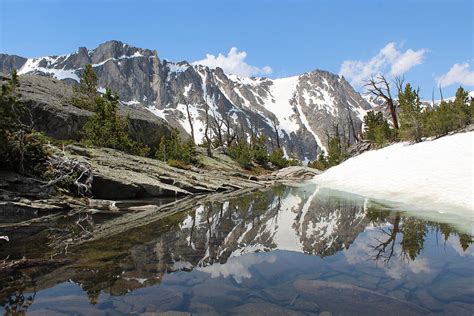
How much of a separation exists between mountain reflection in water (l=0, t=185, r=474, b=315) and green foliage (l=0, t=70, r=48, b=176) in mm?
6955

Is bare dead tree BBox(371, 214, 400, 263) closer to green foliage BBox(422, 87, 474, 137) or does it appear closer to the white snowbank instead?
the white snowbank

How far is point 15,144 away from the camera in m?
21.0

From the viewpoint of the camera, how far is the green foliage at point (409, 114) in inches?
1983

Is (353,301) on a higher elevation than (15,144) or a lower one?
lower

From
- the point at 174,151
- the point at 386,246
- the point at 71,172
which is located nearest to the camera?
the point at 386,246

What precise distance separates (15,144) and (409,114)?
4864 cm

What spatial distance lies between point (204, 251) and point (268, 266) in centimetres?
256

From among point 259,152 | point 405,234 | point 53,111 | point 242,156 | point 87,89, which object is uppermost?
point 87,89

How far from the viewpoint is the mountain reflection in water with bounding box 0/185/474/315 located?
7.29m

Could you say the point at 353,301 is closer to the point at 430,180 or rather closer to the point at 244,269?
the point at 244,269

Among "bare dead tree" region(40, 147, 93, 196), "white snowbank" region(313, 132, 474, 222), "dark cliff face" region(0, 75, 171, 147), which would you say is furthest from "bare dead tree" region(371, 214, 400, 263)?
"dark cliff face" region(0, 75, 171, 147)

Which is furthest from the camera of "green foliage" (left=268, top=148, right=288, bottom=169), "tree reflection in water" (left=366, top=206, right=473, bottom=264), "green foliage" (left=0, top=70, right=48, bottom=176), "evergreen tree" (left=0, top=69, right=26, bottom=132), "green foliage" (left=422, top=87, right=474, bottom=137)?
"green foliage" (left=268, top=148, right=288, bottom=169)

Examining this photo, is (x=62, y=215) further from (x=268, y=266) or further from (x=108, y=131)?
(x=108, y=131)

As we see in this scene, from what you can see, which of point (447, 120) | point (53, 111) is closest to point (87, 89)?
point (53, 111)
